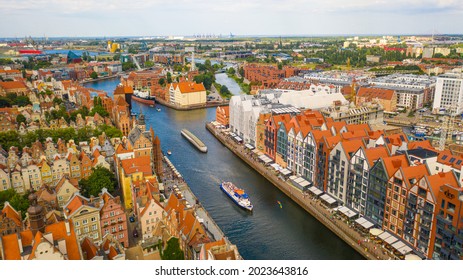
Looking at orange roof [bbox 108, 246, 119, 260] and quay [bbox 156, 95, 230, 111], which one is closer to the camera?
orange roof [bbox 108, 246, 119, 260]

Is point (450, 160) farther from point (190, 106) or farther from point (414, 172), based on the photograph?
point (190, 106)

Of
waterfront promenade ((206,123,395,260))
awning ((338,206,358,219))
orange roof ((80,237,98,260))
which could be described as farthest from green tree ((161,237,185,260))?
awning ((338,206,358,219))

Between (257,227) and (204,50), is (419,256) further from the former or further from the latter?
(204,50)

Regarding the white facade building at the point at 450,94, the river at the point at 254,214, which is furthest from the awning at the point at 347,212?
the white facade building at the point at 450,94

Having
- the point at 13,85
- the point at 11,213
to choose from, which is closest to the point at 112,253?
the point at 11,213

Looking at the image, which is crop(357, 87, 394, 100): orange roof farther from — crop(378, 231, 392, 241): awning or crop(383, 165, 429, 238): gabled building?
crop(378, 231, 392, 241): awning

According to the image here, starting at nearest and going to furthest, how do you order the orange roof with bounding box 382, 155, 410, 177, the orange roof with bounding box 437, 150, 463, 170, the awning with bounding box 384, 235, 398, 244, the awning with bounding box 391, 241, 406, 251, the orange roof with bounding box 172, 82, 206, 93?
the awning with bounding box 391, 241, 406, 251, the awning with bounding box 384, 235, 398, 244, the orange roof with bounding box 382, 155, 410, 177, the orange roof with bounding box 437, 150, 463, 170, the orange roof with bounding box 172, 82, 206, 93
